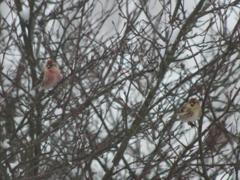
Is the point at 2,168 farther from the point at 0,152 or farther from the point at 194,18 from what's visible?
the point at 194,18

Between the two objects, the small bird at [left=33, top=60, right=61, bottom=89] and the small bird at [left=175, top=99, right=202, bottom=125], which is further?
the small bird at [left=33, top=60, right=61, bottom=89]

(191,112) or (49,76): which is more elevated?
(49,76)

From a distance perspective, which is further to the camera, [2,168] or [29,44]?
[29,44]

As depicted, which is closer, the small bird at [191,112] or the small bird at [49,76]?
the small bird at [191,112]

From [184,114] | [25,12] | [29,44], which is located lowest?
[184,114]

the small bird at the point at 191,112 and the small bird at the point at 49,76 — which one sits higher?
the small bird at the point at 49,76

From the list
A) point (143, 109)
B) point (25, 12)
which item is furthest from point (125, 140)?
point (25, 12)

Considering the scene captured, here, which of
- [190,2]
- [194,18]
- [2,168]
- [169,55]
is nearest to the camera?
[2,168]

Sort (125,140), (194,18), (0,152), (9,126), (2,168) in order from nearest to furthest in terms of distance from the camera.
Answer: (2,168), (0,152), (125,140), (194,18), (9,126)

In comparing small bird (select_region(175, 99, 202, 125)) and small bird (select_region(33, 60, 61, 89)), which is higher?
small bird (select_region(33, 60, 61, 89))

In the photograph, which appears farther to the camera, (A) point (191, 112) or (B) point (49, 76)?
(B) point (49, 76)

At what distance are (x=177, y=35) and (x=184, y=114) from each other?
155 cm

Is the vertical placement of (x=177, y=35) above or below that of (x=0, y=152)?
above

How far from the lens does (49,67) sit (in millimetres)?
6297
